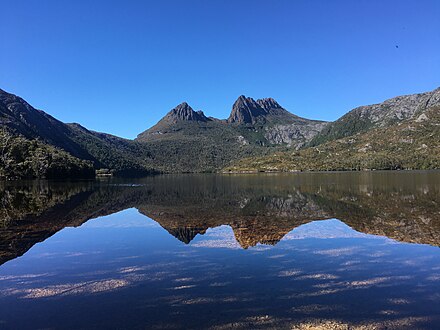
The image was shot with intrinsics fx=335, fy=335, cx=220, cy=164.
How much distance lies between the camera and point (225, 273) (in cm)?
2119

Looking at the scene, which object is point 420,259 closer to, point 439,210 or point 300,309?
point 300,309

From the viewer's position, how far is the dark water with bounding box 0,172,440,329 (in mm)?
14508

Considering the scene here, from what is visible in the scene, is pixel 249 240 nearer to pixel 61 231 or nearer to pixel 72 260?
pixel 72 260

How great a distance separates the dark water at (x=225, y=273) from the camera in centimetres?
1451

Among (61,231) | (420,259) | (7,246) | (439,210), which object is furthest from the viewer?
A: (439,210)

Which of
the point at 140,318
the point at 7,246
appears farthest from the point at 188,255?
the point at 7,246

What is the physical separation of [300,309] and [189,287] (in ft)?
20.7

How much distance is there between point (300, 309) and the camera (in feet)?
49.8

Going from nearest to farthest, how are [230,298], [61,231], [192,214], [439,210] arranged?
[230,298] < [61,231] < [439,210] < [192,214]

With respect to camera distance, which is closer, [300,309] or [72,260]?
[300,309]

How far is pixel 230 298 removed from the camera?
1662cm

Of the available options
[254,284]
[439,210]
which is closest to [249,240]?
[254,284]

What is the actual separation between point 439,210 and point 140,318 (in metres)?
45.5

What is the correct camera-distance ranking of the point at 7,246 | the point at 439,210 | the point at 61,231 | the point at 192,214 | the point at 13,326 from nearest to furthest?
1. the point at 13,326
2. the point at 7,246
3. the point at 61,231
4. the point at 439,210
5. the point at 192,214
